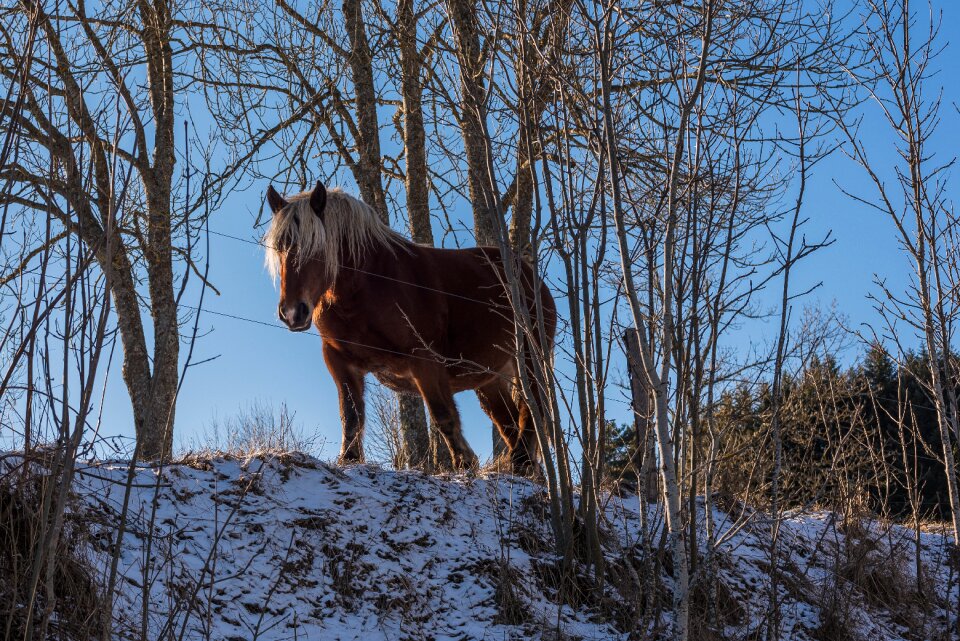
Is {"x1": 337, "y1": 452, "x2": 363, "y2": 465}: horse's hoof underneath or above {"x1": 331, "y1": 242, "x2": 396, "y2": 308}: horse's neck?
underneath

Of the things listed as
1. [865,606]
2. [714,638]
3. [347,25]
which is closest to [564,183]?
[714,638]

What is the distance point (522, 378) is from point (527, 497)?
3.56 ft

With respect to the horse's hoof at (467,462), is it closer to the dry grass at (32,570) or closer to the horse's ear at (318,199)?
the horse's ear at (318,199)

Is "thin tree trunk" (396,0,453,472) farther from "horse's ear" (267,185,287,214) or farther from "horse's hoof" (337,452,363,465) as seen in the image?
"horse's ear" (267,185,287,214)

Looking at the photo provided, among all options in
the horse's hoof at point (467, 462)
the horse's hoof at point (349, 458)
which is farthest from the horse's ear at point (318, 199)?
the horse's hoof at point (467, 462)

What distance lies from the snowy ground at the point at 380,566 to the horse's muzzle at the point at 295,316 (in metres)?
0.94

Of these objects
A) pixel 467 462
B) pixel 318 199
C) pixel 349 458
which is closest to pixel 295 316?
pixel 318 199

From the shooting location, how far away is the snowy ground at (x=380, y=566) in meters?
3.75

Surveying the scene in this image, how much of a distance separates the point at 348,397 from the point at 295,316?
833mm

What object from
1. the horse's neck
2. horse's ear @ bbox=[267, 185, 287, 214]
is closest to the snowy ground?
the horse's neck

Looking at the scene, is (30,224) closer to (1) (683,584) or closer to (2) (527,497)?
(2) (527,497)

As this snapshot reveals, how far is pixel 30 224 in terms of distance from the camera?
826 cm

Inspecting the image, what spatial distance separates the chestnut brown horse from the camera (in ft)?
18.3

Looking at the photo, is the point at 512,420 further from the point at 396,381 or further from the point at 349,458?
the point at 349,458
